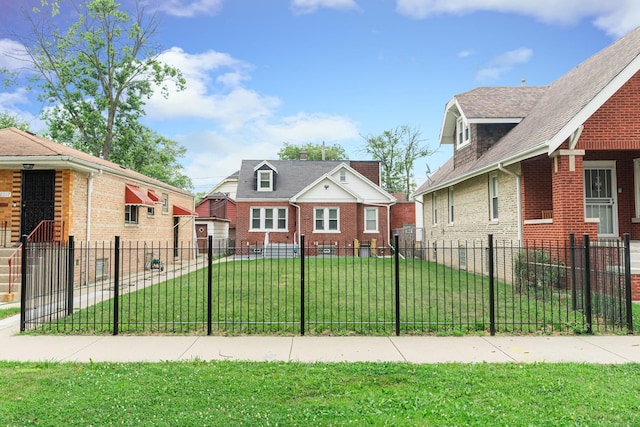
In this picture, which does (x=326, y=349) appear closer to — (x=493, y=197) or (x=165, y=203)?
(x=493, y=197)

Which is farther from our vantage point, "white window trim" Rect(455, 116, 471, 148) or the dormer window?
the dormer window

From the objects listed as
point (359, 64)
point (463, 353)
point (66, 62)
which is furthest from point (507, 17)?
point (66, 62)

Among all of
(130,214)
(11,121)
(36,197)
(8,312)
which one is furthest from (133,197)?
(11,121)

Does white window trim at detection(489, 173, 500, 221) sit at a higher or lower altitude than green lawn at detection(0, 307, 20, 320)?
higher

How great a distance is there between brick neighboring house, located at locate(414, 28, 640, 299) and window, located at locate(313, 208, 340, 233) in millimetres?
10209

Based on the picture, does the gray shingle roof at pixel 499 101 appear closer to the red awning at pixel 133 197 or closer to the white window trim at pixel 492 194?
the white window trim at pixel 492 194

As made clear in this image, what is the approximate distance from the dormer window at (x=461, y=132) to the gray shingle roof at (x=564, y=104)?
1475 millimetres

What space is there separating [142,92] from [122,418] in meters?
31.4

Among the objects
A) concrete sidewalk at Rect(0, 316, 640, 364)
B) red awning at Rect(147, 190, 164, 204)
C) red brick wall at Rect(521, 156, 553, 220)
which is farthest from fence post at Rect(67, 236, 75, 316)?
red brick wall at Rect(521, 156, 553, 220)

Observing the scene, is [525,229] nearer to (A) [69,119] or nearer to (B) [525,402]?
(B) [525,402]

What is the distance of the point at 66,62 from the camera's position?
28.8 m

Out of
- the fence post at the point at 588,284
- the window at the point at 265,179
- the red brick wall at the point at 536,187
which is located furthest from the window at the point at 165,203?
the fence post at the point at 588,284

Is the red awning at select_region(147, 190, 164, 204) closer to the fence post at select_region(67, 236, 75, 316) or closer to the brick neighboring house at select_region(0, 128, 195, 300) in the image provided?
the brick neighboring house at select_region(0, 128, 195, 300)

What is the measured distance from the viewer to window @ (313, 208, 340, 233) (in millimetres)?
27203
